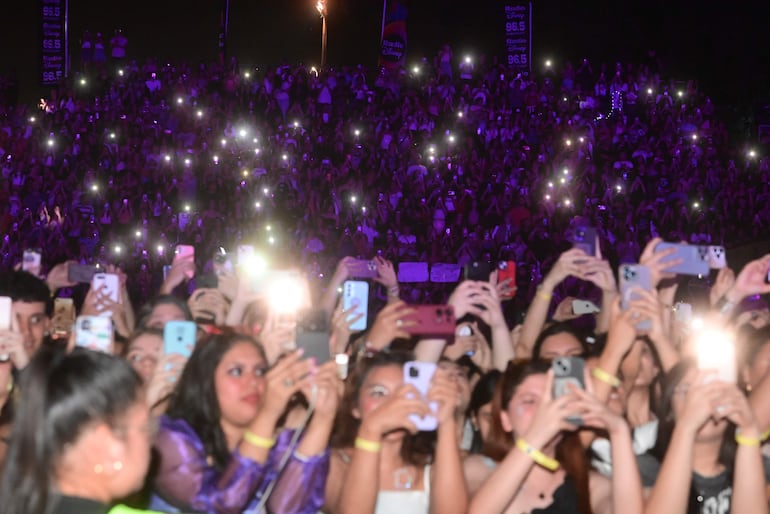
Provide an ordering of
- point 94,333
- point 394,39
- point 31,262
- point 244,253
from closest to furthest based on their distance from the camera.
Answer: point 94,333 < point 244,253 < point 31,262 < point 394,39

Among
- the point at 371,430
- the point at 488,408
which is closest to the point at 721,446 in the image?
the point at 488,408

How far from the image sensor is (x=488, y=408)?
13.3 feet

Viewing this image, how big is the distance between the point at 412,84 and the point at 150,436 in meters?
12.1

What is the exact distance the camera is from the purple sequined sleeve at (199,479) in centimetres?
285

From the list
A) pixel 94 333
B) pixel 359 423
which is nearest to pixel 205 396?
pixel 359 423

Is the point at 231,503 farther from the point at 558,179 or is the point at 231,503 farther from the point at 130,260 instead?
the point at 558,179

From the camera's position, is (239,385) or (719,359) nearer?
(719,359)

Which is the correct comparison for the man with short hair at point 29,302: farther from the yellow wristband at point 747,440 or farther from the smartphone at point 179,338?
the yellow wristband at point 747,440

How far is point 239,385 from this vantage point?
3.26 metres

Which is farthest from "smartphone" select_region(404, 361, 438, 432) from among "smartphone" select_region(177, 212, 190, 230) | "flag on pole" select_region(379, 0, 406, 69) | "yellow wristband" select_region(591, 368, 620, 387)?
"flag on pole" select_region(379, 0, 406, 69)

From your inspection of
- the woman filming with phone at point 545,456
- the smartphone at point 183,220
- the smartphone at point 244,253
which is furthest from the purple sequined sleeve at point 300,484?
the smartphone at point 183,220

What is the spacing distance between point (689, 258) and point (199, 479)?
2.22 m

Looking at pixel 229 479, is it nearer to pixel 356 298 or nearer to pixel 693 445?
pixel 693 445

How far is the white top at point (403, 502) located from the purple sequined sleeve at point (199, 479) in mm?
598
